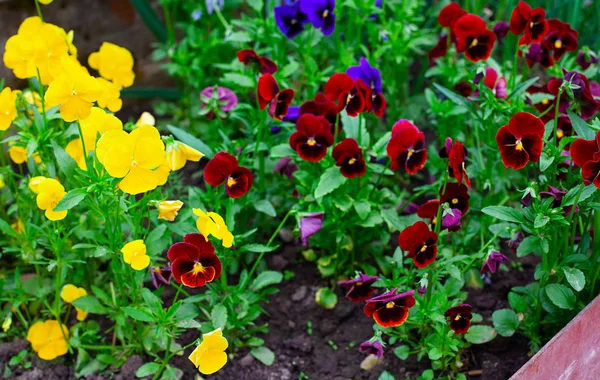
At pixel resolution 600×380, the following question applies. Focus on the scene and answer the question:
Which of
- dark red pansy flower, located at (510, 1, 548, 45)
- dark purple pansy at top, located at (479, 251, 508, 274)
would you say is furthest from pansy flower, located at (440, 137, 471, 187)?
dark red pansy flower, located at (510, 1, 548, 45)

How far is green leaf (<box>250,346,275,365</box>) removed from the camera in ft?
7.29

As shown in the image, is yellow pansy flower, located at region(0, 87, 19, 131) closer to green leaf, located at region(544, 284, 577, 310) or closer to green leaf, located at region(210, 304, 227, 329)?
green leaf, located at region(210, 304, 227, 329)

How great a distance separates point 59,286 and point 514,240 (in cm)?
129

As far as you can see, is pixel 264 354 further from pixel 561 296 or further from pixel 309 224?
pixel 561 296

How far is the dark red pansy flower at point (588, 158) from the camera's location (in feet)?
5.75

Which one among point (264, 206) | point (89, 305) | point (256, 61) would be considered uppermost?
point (256, 61)

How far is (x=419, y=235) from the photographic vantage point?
6.37 feet

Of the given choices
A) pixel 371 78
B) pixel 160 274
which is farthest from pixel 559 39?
pixel 160 274

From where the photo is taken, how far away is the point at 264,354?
7.34ft

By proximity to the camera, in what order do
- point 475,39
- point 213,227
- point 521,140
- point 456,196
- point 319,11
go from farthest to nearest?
point 319,11 → point 475,39 → point 456,196 → point 521,140 → point 213,227

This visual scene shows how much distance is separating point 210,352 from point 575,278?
0.93 meters

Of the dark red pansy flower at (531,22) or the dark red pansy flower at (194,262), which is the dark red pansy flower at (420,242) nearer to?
the dark red pansy flower at (194,262)

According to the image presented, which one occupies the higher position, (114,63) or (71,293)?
(114,63)

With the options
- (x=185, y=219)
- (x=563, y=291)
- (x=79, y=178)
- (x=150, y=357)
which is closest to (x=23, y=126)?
(x=79, y=178)
